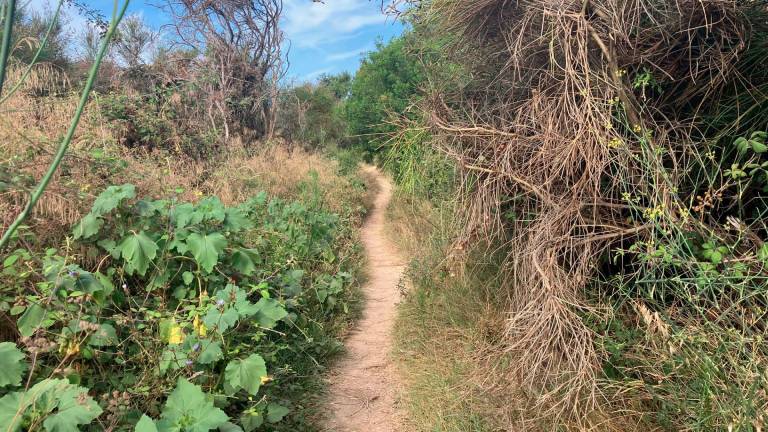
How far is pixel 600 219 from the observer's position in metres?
2.83

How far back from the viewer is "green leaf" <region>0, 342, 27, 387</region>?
2.08m

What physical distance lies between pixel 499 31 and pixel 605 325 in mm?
2382

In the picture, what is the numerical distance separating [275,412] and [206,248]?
3.96ft

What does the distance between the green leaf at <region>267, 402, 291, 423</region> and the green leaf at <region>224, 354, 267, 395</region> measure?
339 mm

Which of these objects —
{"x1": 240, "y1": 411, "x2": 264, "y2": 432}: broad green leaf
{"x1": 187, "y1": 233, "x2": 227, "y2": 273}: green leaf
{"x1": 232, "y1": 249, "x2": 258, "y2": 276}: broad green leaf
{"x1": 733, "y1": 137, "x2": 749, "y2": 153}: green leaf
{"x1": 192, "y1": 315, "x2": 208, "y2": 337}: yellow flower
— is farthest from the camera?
{"x1": 232, "y1": 249, "x2": 258, "y2": 276}: broad green leaf

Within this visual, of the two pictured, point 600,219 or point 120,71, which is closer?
point 600,219

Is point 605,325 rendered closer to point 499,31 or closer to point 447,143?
point 447,143

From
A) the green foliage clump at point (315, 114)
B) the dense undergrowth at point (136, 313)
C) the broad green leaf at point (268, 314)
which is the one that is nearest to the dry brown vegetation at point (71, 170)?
the dense undergrowth at point (136, 313)

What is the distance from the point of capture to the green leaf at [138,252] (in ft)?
9.48

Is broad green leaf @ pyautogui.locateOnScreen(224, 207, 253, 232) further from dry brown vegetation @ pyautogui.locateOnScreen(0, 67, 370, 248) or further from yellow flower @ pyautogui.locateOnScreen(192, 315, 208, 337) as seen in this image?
yellow flower @ pyautogui.locateOnScreen(192, 315, 208, 337)

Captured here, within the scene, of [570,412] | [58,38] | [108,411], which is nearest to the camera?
[108,411]

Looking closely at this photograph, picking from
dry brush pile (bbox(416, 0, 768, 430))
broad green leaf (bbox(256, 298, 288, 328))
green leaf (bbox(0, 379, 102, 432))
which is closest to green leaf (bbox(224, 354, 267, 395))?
broad green leaf (bbox(256, 298, 288, 328))


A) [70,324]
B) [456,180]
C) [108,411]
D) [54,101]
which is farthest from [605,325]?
[54,101]

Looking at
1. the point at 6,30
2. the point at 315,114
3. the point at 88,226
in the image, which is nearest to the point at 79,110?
the point at 6,30
